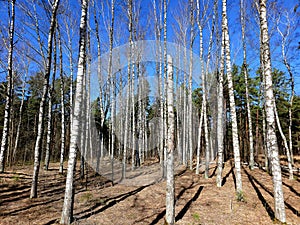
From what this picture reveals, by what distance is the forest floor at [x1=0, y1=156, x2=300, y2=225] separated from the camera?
17.0 ft

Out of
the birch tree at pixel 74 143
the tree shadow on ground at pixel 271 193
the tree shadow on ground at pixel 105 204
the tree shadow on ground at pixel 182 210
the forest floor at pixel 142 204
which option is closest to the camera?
the birch tree at pixel 74 143

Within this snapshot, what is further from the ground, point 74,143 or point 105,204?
point 74,143

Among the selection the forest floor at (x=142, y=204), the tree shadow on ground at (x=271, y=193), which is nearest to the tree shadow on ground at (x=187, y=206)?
the forest floor at (x=142, y=204)

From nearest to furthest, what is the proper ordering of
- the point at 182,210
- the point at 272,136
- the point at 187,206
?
1. the point at 272,136
2. the point at 182,210
3. the point at 187,206

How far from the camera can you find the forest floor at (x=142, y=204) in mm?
5191

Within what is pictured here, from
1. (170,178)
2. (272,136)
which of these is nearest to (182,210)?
(170,178)

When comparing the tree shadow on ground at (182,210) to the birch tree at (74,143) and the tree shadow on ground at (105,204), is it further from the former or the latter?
the birch tree at (74,143)

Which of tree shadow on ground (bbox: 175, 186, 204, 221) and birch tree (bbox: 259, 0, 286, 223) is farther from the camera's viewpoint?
tree shadow on ground (bbox: 175, 186, 204, 221)

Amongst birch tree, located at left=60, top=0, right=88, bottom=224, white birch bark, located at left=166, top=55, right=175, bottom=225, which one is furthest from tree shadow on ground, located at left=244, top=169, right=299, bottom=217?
birch tree, located at left=60, top=0, right=88, bottom=224

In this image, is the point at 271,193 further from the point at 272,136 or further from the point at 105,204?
the point at 105,204

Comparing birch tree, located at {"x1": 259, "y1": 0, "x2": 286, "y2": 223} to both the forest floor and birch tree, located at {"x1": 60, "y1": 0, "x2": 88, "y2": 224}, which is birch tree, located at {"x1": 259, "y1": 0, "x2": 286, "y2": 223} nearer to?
the forest floor

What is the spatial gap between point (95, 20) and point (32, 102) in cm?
1743

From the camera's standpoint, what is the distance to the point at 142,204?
21.9 feet

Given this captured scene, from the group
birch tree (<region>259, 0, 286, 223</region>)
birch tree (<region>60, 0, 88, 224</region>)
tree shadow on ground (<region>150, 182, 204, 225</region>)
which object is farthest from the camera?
tree shadow on ground (<region>150, 182, 204, 225</region>)
